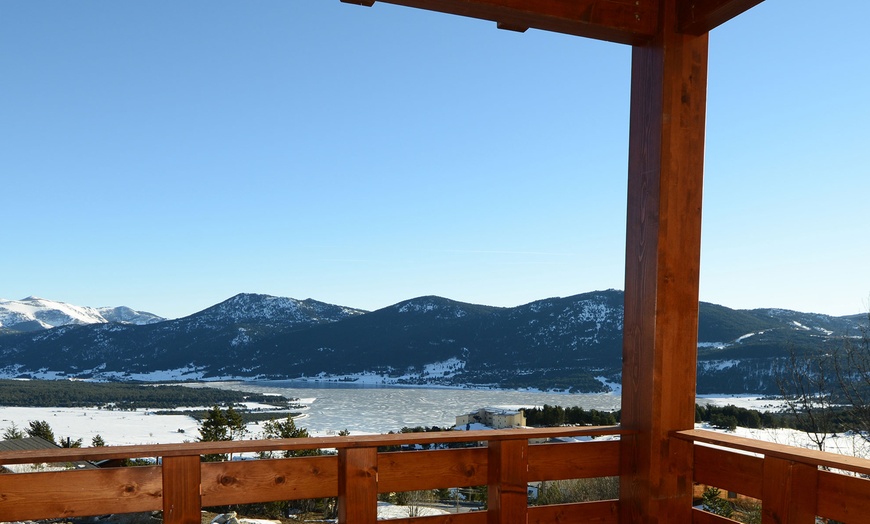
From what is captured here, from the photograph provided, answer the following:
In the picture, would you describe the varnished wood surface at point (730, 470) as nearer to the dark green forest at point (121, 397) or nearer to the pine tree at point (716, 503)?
the pine tree at point (716, 503)

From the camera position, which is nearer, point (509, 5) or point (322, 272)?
point (509, 5)

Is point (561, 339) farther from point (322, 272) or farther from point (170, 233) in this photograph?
point (170, 233)

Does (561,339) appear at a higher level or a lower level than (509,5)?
lower

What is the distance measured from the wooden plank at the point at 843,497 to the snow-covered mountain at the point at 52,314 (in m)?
170

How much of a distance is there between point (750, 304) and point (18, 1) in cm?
4355

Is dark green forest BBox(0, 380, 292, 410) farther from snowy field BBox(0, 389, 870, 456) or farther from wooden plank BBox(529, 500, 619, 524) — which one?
wooden plank BBox(529, 500, 619, 524)

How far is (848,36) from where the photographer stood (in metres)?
15.3

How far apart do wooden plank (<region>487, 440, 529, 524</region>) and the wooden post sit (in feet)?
1.36

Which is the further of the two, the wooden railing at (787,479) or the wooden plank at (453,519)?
the wooden plank at (453,519)

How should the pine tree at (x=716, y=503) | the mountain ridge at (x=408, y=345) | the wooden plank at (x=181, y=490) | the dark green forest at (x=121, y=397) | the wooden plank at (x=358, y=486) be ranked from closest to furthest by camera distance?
the wooden plank at (x=181, y=490) → the wooden plank at (x=358, y=486) → the pine tree at (x=716, y=503) → the mountain ridge at (x=408, y=345) → the dark green forest at (x=121, y=397)

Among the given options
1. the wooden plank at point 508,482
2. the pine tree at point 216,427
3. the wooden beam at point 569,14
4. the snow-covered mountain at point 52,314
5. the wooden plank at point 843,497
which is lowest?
the snow-covered mountain at point 52,314

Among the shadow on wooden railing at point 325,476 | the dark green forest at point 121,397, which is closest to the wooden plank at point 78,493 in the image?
the shadow on wooden railing at point 325,476

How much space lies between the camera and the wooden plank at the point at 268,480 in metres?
1.64

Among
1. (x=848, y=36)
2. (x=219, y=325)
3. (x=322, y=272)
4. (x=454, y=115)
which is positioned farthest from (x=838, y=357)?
(x=219, y=325)
